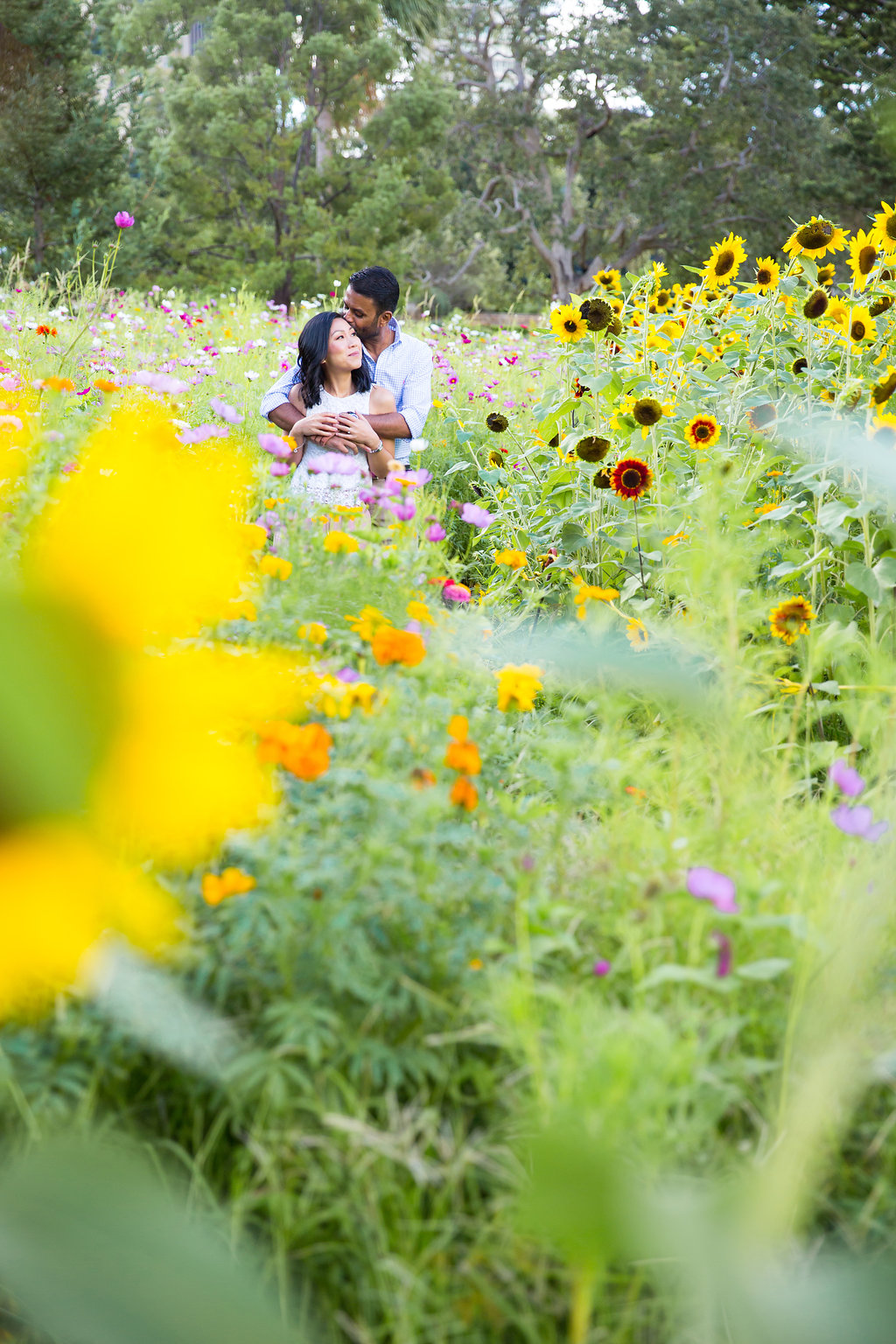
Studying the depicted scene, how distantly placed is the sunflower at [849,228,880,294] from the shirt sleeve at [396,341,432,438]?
1.48 meters

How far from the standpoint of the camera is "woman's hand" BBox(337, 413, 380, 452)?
309 cm

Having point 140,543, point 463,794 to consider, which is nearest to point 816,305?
point 463,794

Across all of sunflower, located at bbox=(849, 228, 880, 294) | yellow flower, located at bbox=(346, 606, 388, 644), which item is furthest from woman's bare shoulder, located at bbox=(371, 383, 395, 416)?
yellow flower, located at bbox=(346, 606, 388, 644)

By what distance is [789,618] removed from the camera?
176cm

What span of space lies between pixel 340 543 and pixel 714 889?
2.68 feet

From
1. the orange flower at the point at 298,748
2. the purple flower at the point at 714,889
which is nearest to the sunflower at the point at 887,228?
the purple flower at the point at 714,889

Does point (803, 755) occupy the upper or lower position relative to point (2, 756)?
lower

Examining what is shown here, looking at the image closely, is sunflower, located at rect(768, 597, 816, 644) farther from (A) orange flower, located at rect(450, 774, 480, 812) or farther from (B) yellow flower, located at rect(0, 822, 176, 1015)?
(B) yellow flower, located at rect(0, 822, 176, 1015)

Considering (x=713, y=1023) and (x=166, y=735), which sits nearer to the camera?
(x=166, y=735)

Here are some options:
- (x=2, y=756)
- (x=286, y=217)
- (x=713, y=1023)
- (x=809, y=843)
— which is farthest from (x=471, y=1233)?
(x=286, y=217)

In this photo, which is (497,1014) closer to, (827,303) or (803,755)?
(803,755)

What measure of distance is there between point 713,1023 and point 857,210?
19252 mm

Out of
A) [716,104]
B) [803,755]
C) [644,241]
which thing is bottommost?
[803,755]

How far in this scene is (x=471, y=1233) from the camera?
2.91 ft
